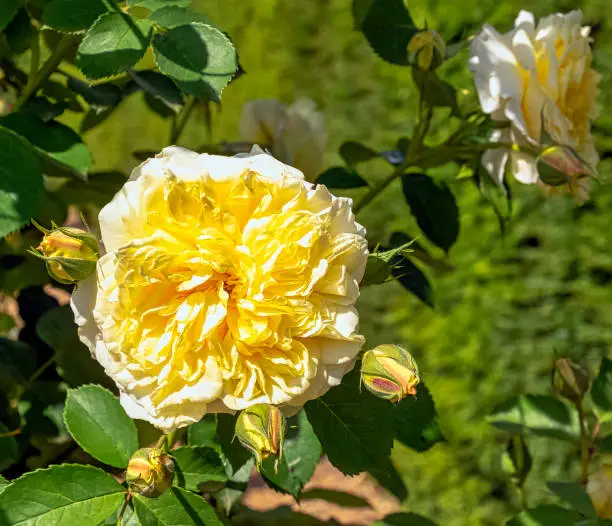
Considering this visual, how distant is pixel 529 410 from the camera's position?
94 centimetres

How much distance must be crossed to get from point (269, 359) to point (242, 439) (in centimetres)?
5

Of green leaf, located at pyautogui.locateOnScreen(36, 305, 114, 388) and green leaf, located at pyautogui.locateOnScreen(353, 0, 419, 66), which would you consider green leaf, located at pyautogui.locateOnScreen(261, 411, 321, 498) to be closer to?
green leaf, located at pyautogui.locateOnScreen(36, 305, 114, 388)

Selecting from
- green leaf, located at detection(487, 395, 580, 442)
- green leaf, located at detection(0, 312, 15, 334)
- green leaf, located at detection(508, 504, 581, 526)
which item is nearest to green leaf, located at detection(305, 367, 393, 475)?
green leaf, located at detection(508, 504, 581, 526)

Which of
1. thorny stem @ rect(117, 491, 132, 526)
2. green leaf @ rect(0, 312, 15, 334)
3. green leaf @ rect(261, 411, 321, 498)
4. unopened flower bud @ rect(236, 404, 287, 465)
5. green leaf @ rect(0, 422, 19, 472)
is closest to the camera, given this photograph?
unopened flower bud @ rect(236, 404, 287, 465)

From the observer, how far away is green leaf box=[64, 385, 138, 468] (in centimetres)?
61

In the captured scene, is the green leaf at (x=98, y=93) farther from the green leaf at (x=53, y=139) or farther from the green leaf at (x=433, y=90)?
the green leaf at (x=433, y=90)

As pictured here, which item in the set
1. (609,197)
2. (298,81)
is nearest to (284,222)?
(609,197)

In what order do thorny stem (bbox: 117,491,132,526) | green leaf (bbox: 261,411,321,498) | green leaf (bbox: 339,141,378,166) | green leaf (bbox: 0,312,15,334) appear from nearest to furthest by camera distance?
thorny stem (bbox: 117,491,132,526), green leaf (bbox: 261,411,321,498), green leaf (bbox: 339,141,378,166), green leaf (bbox: 0,312,15,334)

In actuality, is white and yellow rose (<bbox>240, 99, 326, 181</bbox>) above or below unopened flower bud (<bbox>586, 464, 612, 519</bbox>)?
above

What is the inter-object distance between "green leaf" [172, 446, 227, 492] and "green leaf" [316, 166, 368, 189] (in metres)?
0.39

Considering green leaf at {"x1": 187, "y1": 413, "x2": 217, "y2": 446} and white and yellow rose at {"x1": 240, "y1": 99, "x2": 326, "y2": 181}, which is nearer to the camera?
green leaf at {"x1": 187, "y1": 413, "x2": 217, "y2": 446}

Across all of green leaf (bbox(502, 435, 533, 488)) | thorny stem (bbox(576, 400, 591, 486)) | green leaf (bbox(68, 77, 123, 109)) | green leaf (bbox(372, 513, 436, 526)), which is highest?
green leaf (bbox(68, 77, 123, 109))

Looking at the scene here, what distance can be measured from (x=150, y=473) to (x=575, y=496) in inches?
20.5

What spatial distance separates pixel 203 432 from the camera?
0.71 meters
